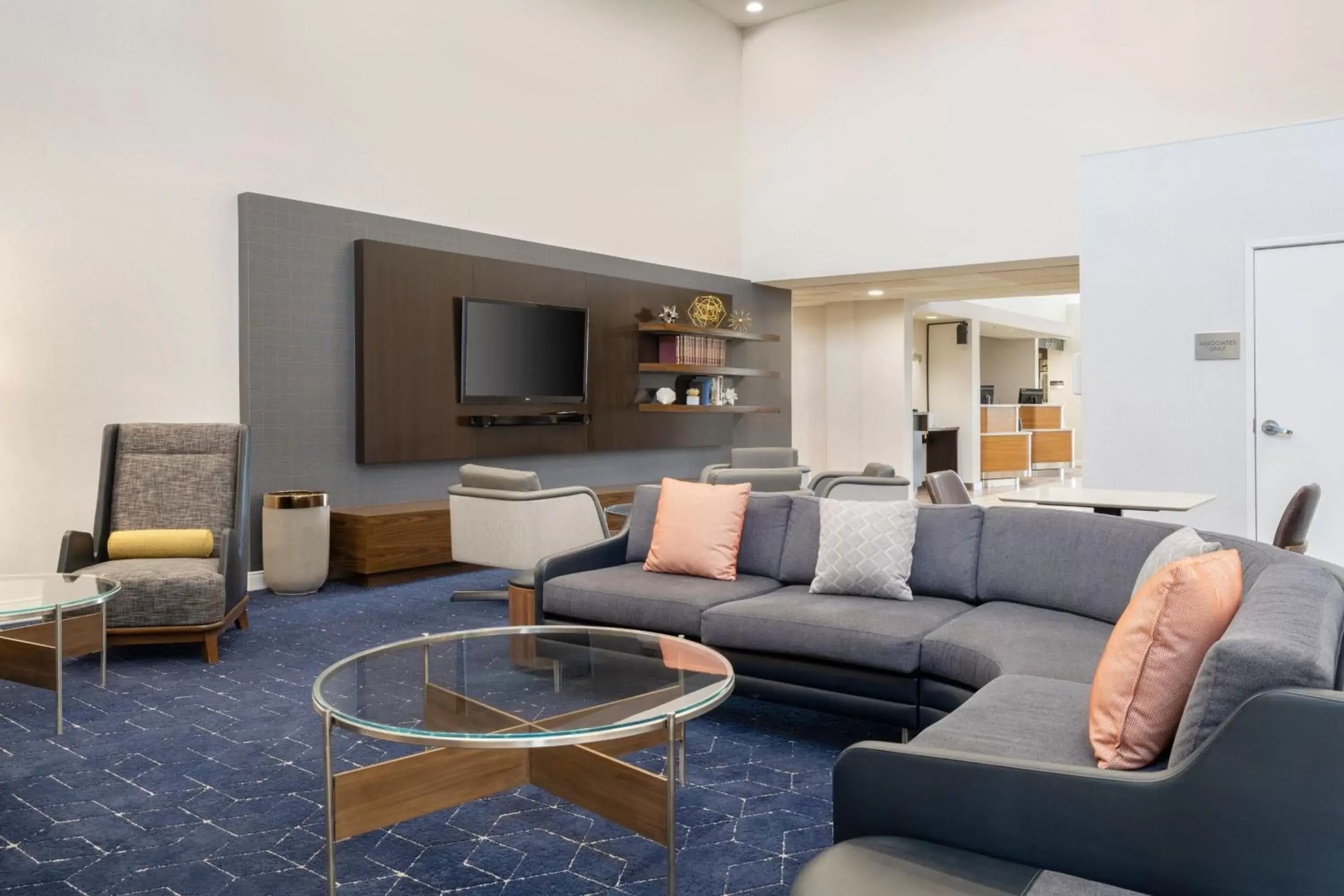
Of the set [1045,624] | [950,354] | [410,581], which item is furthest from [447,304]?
[950,354]

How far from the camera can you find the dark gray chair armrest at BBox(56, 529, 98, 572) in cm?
443

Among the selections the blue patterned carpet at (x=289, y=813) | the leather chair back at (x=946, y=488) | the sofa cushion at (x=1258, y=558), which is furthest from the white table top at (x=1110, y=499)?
the blue patterned carpet at (x=289, y=813)

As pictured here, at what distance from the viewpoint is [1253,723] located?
1.42 m

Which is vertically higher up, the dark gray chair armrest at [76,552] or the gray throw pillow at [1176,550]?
the gray throw pillow at [1176,550]

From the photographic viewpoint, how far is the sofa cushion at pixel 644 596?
3.58m

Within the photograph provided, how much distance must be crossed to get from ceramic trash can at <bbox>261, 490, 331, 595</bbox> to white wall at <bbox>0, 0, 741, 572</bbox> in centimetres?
65

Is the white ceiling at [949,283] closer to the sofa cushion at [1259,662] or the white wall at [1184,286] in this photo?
the white wall at [1184,286]

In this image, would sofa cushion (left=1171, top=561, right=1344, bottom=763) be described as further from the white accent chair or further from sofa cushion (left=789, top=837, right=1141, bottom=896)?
the white accent chair

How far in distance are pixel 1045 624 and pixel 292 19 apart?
5.70 m

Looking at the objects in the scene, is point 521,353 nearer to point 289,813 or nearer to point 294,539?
point 294,539

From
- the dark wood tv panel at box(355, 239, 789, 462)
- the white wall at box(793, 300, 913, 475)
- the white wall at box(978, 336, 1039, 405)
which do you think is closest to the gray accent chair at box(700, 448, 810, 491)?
the dark wood tv panel at box(355, 239, 789, 462)

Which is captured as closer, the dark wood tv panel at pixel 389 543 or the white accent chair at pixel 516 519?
the white accent chair at pixel 516 519

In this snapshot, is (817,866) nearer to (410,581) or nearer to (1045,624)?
(1045,624)

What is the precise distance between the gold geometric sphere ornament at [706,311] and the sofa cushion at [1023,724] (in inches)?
268
